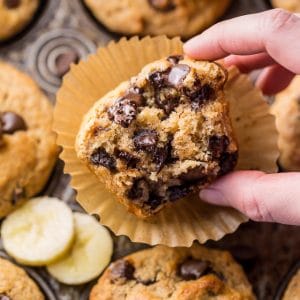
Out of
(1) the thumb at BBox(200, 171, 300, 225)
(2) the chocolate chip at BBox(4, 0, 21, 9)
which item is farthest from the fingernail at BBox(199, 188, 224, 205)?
(2) the chocolate chip at BBox(4, 0, 21, 9)

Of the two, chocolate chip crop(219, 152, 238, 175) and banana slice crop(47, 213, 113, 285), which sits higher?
chocolate chip crop(219, 152, 238, 175)

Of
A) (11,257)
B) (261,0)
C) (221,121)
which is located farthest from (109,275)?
(261,0)

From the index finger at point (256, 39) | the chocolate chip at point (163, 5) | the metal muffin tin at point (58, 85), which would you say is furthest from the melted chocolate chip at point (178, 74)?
the metal muffin tin at point (58, 85)

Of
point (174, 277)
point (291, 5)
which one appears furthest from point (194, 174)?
point (291, 5)

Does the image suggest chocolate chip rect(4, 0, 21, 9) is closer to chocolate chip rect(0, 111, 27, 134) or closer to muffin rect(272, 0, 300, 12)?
chocolate chip rect(0, 111, 27, 134)

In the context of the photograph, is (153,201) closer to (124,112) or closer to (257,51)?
(124,112)
